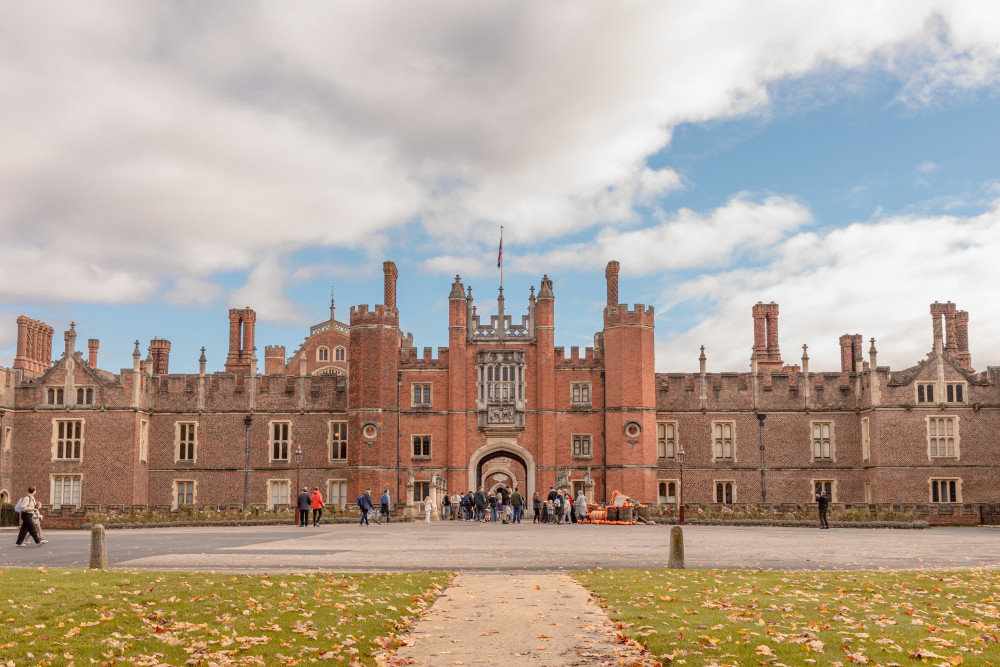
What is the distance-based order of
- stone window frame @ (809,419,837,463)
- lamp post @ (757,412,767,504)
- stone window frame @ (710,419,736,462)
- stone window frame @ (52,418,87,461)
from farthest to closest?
stone window frame @ (710,419,736,462), stone window frame @ (809,419,837,463), lamp post @ (757,412,767,504), stone window frame @ (52,418,87,461)

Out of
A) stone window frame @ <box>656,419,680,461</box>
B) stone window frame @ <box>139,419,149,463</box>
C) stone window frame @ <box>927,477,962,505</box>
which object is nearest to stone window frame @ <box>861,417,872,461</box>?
stone window frame @ <box>927,477,962,505</box>

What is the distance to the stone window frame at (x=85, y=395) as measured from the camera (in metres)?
46.6

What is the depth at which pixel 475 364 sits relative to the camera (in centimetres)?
4772

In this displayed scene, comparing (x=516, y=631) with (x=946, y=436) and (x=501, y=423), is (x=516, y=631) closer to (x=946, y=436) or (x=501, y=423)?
(x=501, y=423)

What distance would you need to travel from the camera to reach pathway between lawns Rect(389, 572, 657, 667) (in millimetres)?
9203

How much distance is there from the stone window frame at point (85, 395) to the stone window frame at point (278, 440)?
8.65 metres

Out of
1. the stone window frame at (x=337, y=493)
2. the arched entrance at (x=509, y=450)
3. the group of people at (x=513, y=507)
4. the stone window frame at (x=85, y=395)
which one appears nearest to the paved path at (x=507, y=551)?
the group of people at (x=513, y=507)

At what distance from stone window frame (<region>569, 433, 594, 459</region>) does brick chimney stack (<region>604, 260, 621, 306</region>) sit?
265 inches

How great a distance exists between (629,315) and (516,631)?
1452 inches

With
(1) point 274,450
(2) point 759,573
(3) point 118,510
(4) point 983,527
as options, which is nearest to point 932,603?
(2) point 759,573

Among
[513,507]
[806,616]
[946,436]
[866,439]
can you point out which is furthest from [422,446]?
[806,616]

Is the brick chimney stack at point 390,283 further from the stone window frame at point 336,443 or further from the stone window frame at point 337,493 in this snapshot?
the stone window frame at point 337,493

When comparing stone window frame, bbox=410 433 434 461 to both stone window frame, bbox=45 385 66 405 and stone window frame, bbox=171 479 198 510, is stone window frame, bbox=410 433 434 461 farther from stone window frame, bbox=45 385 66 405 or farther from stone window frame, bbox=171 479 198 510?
stone window frame, bbox=45 385 66 405

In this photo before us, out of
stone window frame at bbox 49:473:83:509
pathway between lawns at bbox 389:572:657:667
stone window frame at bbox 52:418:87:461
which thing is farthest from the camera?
stone window frame at bbox 52:418:87:461
